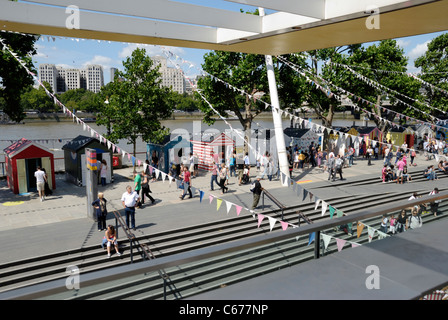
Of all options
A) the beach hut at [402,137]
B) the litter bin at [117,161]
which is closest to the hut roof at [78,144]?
the litter bin at [117,161]

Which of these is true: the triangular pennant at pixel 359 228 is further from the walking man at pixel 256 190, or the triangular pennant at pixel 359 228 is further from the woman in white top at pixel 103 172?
the woman in white top at pixel 103 172

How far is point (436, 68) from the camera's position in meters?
33.3

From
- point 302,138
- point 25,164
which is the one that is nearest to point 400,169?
point 302,138

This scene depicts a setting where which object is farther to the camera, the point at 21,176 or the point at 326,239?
the point at 21,176

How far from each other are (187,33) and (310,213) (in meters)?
9.88

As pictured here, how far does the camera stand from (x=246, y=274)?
109 inches

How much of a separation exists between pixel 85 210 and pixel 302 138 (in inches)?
622

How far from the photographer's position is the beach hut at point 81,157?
1741 centimetres

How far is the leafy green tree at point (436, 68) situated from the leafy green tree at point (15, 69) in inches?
1253

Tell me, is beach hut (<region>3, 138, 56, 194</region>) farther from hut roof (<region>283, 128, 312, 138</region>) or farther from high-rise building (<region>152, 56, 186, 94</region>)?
hut roof (<region>283, 128, 312, 138</region>)

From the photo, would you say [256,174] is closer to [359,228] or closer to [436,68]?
[359,228]
